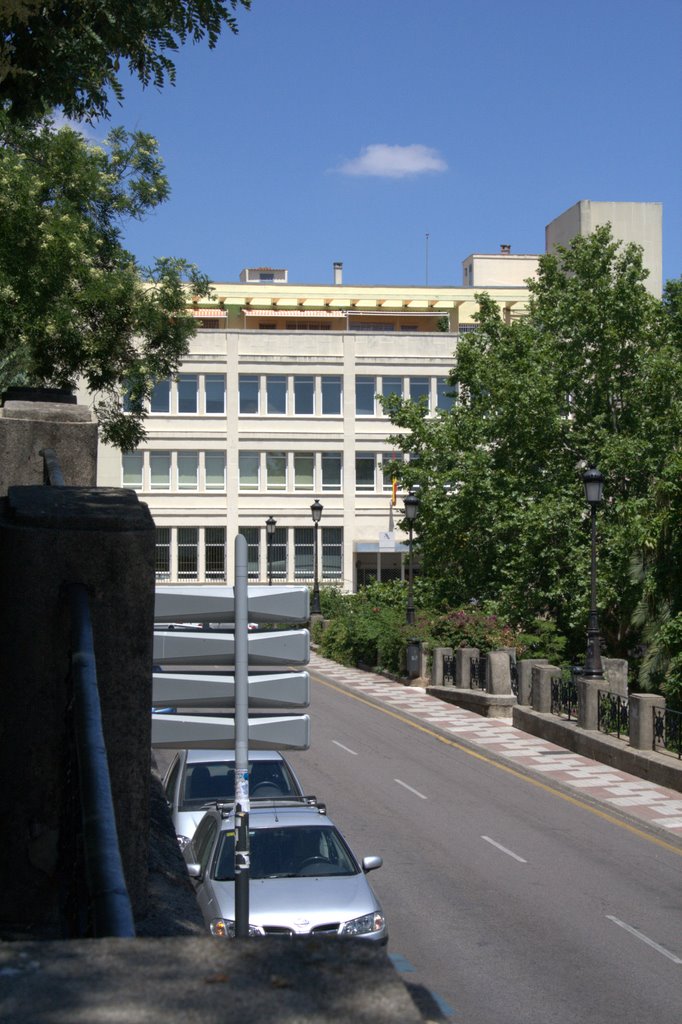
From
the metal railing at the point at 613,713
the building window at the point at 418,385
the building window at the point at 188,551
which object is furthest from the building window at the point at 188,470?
the metal railing at the point at 613,713

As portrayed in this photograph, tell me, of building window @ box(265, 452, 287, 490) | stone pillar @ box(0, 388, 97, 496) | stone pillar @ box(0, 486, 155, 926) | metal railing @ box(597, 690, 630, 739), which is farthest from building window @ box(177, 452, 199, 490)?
stone pillar @ box(0, 486, 155, 926)

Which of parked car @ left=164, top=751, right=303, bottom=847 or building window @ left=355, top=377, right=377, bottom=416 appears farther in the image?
building window @ left=355, top=377, right=377, bottom=416

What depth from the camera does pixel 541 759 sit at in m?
23.6

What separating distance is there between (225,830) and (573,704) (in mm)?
16244

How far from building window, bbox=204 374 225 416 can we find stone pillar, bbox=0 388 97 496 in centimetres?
6047

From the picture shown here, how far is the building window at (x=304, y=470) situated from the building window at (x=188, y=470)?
5519mm

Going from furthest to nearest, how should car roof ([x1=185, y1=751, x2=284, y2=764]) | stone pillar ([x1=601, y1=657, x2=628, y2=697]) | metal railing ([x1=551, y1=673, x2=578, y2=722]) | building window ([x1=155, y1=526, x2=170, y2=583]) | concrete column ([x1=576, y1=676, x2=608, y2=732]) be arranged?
building window ([x1=155, y1=526, x2=170, y2=583]), metal railing ([x1=551, y1=673, x2=578, y2=722]), stone pillar ([x1=601, y1=657, x2=628, y2=697]), concrete column ([x1=576, y1=676, x2=608, y2=732]), car roof ([x1=185, y1=751, x2=284, y2=764])

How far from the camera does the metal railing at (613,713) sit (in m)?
23.6

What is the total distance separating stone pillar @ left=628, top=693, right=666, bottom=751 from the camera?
20.8 metres

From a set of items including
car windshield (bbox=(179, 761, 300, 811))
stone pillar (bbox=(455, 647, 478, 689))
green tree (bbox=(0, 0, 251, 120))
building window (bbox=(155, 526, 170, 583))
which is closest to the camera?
green tree (bbox=(0, 0, 251, 120))

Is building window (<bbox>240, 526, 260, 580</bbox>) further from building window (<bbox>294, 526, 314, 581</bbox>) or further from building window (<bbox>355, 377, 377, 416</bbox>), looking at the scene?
building window (<bbox>355, 377, 377, 416</bbox>)

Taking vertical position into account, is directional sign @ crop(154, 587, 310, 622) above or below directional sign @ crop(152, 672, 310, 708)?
above

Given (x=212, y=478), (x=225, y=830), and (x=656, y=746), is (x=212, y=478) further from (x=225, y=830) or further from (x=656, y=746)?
(x=225, y=830)

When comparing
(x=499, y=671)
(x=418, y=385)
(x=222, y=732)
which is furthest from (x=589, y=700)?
(x=418, y=385)
